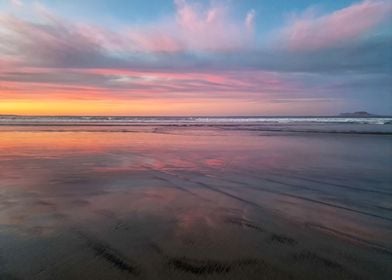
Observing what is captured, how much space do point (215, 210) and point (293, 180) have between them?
2931 mm

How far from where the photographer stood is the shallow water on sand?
2.92 m

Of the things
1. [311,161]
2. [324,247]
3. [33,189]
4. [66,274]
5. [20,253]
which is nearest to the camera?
[66,274]

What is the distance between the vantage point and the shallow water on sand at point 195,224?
2.92m

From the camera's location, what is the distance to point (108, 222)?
13.5 feet

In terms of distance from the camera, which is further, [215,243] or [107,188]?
[107,188]

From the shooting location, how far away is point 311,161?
32.3 ft

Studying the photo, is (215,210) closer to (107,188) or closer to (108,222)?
(108,222)

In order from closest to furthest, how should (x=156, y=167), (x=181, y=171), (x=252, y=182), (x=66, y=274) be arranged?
1. (x=66, y=274)
2. (x=252, y=182)
3. (x=181, y=171)
4. (x=156, y=167)

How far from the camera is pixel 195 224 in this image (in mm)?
4098

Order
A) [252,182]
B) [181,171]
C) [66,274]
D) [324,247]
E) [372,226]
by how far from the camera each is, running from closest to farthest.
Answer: [66,274], [324,247], [372,226], [252,182], [181,171]

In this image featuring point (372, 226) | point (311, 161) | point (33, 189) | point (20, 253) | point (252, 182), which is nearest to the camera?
point (20, 253)

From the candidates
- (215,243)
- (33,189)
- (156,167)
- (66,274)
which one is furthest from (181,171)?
(66,274)

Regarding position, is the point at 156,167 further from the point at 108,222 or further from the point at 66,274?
the point at 66,274

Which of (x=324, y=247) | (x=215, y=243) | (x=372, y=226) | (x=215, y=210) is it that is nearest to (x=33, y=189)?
(x=215, y=210)
